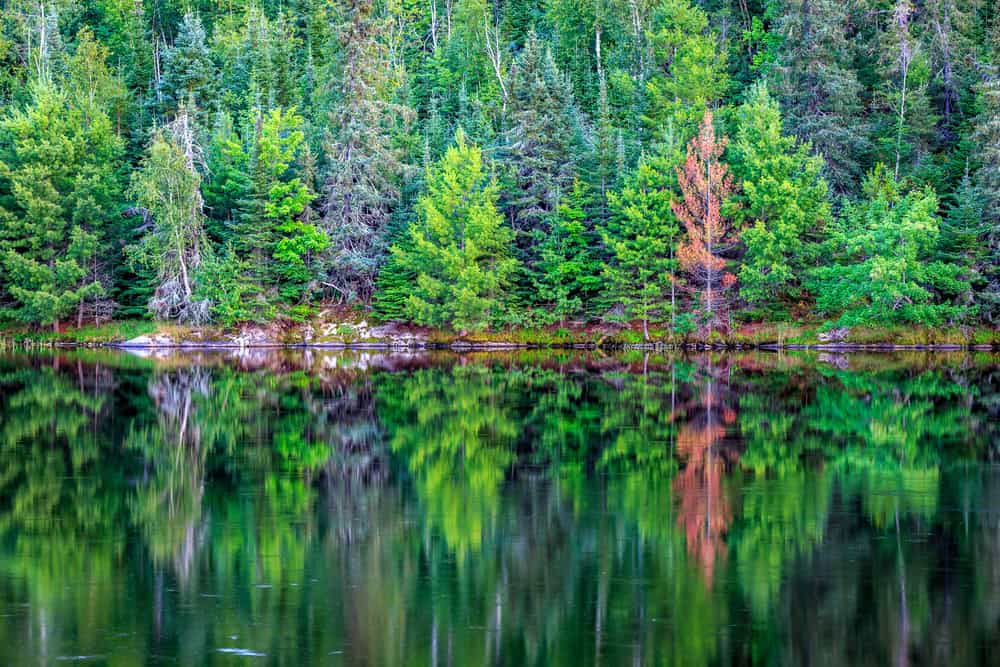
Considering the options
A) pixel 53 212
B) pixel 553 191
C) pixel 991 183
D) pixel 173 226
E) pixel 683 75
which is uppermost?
pixel 683 75

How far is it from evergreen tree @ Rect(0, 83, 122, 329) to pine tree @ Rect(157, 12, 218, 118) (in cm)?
656

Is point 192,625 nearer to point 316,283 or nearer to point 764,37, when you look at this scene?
point 316,283

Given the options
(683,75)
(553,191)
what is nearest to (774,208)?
(553,191)

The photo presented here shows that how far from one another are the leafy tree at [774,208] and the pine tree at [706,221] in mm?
1081

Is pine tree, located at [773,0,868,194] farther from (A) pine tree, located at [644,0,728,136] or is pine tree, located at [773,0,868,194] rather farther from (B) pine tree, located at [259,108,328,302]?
(B) pine tree, located at [259,108,328,302]

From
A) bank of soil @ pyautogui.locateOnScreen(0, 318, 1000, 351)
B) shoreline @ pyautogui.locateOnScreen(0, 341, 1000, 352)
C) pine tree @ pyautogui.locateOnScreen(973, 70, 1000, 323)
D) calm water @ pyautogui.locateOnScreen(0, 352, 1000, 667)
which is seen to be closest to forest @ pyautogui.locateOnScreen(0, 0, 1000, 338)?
pine tree @ pyautogui.locateOnScreen(973, 70, 1000, 323)

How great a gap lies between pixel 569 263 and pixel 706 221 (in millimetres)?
7632

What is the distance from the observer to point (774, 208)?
58.7m

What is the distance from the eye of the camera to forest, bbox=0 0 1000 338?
5812cm

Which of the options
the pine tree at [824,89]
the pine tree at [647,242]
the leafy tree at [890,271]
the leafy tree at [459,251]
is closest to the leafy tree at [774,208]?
the leafy tree at [890,271]

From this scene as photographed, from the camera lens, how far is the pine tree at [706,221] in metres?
58.7

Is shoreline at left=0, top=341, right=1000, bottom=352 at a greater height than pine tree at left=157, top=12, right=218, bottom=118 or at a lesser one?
lesser

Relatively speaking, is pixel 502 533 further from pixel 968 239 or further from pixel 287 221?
pixel 287 221

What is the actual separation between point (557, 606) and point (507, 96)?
61.7 meters
